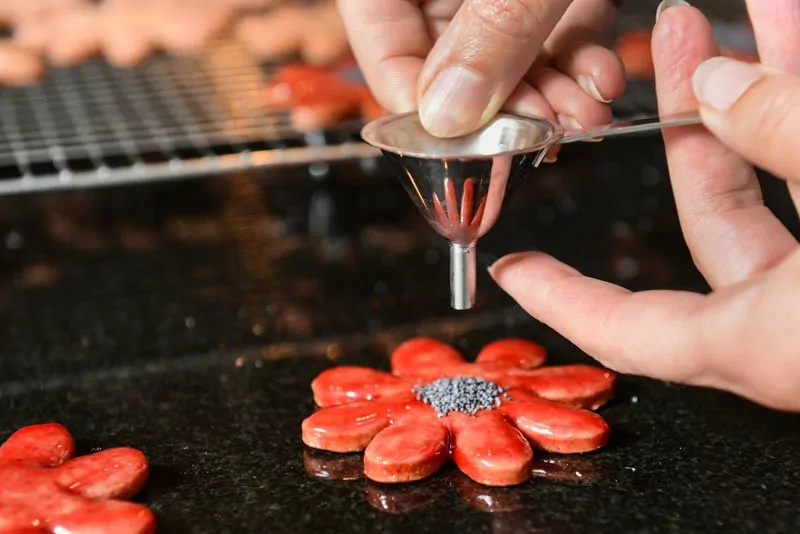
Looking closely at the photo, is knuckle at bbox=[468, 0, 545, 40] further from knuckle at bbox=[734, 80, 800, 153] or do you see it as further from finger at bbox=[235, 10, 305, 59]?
finger at bbox=[235, 10, 305, 59]

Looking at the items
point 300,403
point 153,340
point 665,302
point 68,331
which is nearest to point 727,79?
point 665,302

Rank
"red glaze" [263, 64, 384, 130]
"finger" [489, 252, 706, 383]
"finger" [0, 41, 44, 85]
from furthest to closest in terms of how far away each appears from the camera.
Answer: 1. "finger" [0, 41, 44, 85]
2. "red glaze" [263, 64, 384, 130]
3. "finger" [489, 252, 706, 383]

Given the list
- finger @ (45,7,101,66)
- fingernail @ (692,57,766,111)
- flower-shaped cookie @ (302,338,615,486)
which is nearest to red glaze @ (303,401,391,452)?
flower-shaped cookie @ (302,338,615,486)

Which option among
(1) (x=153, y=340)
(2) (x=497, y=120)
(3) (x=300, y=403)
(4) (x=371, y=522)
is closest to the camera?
(4) (x=371, y=522)

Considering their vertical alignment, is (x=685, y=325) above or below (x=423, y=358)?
above

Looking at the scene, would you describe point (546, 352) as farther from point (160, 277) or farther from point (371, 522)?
point (160, 277)

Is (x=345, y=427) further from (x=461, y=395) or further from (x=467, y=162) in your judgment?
(x=467, y=162)

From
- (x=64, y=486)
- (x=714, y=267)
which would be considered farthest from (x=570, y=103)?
(x=64, y=486)
